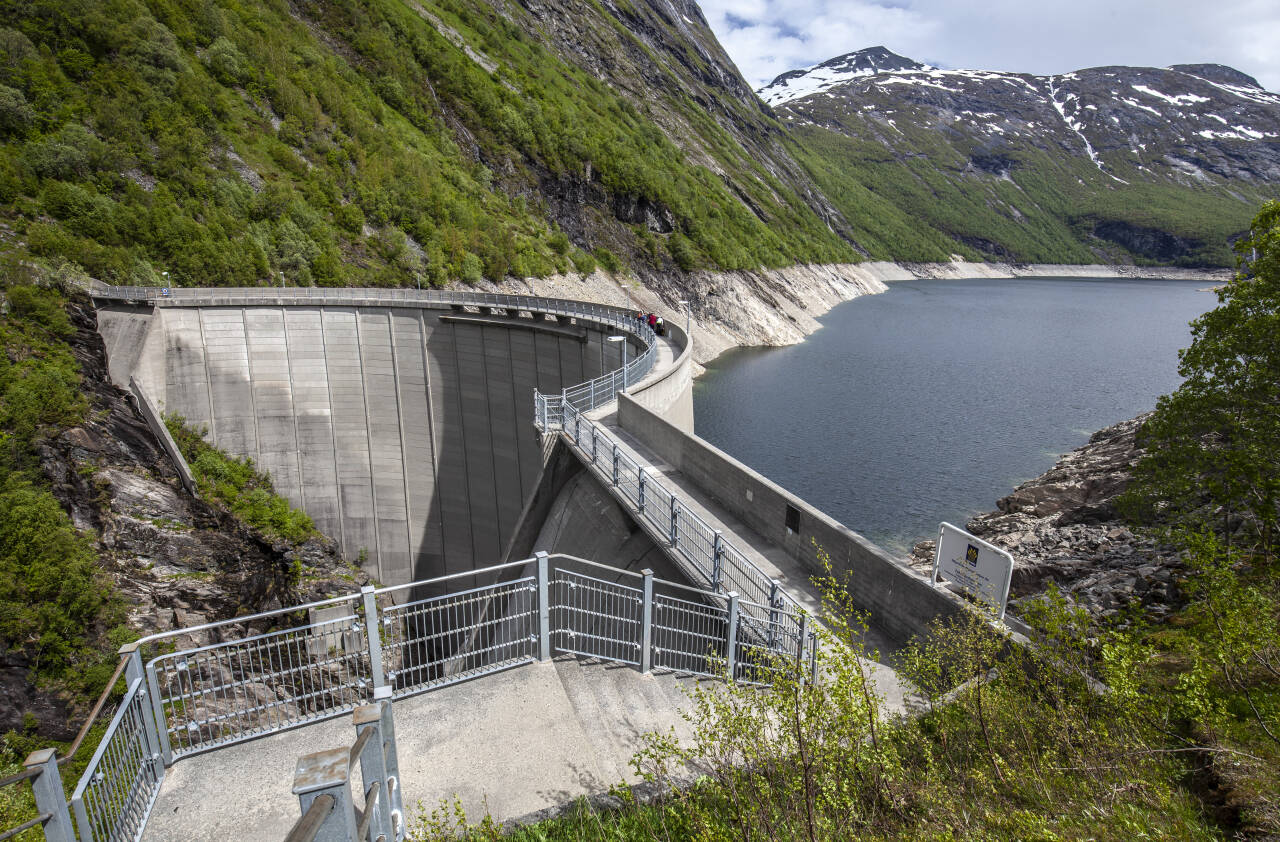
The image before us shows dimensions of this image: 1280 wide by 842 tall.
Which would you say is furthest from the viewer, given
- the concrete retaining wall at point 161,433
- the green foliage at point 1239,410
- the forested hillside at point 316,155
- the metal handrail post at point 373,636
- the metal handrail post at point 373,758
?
the forested hillside at point 316,155

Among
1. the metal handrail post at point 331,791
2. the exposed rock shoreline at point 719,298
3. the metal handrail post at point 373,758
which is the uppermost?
the metal handrail post at point 331,791

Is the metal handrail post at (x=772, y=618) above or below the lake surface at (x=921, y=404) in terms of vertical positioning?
above

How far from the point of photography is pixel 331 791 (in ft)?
9.38

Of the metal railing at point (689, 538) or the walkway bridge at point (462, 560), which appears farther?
the metal railing at point (689, 538)

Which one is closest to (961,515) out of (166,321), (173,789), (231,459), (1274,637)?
(1274,637)

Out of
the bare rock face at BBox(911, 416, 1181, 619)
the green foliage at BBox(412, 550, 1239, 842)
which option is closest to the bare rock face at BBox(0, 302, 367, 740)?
the green foliage at BBox(412, 550, 1239, 842)

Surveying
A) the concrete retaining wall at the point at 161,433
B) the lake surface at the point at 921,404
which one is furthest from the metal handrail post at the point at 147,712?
the concrete retaining wall at the point at 161,433

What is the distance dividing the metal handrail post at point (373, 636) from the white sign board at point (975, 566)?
22.9ft

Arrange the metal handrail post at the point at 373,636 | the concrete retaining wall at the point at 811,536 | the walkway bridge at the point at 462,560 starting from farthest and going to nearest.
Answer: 1. the concrete retaining wall at the point at 811,536
2. the metal handrail post at the point at 373,636
3. the walkway bridge at the point at 462,560

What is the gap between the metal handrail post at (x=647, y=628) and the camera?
7.82 m

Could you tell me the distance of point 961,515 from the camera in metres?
29.3

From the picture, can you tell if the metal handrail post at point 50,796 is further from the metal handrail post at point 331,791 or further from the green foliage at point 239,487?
the green foliage at point 239,487

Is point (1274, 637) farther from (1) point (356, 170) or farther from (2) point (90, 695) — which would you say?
(1) point (356, 170)

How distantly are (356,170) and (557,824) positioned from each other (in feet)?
194
